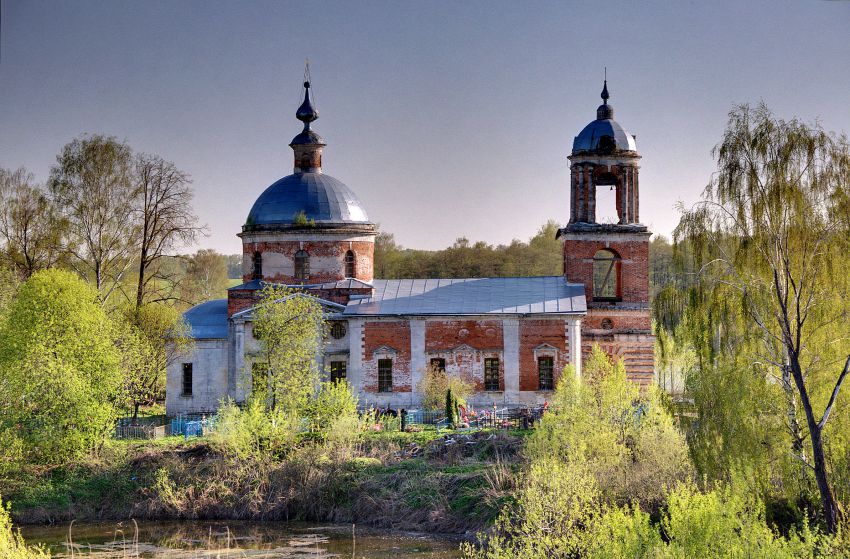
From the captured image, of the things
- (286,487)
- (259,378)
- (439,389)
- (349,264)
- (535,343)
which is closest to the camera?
(286,487)

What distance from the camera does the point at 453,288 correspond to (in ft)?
114

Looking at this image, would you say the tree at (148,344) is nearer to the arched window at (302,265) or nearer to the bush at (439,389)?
the arched window at (302,265)

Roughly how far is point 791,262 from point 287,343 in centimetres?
1582

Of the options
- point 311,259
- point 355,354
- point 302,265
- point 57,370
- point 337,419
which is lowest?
point 337,419

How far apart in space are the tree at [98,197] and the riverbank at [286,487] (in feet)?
26.9

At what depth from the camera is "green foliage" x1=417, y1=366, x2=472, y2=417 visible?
31672mm

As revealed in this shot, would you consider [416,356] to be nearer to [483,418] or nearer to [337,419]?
[483,418]

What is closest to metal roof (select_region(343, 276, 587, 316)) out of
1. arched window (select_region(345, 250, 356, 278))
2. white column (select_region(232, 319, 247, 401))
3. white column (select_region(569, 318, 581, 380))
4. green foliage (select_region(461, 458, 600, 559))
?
white column (select_region(569, 318, 581, 380))

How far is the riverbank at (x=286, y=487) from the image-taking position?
81.8ft

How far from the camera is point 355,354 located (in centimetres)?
3309

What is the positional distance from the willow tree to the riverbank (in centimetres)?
831

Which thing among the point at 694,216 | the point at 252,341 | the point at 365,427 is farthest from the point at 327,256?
the point at 694,216

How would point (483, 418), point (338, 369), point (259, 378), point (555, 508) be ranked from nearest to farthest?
point (555, 508) → point (259, 378) → point (483, 418) → point (338, 369)

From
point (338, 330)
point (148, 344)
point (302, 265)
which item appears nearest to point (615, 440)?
point (338, 330)
